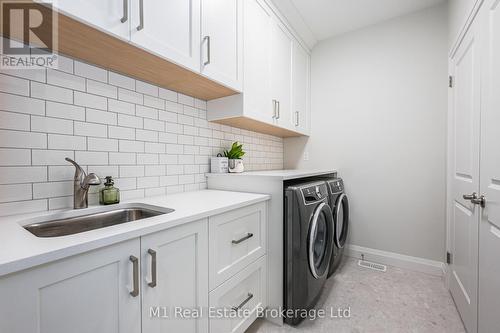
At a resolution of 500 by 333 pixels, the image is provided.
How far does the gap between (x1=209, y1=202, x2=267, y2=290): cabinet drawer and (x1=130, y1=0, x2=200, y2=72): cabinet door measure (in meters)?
0.87

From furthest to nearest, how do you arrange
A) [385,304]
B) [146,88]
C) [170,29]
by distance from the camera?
[385,304] → [146,88] → [170,29]

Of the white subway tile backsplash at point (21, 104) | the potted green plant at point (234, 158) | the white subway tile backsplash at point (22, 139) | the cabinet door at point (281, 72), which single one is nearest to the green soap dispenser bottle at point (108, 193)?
the white subway tile backsplash at point (22, 139)

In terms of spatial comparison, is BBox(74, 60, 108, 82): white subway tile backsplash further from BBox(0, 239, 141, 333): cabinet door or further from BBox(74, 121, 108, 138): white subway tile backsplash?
BBox(0, 239, 141, 333): cabinet door

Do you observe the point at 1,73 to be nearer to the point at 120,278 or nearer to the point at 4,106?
the point at 4,106

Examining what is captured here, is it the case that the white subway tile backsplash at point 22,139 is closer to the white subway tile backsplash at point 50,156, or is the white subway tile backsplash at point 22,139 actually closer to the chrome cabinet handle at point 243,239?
the white subway tile backsplash at point 50,156

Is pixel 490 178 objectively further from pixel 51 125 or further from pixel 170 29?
pixel 51 125

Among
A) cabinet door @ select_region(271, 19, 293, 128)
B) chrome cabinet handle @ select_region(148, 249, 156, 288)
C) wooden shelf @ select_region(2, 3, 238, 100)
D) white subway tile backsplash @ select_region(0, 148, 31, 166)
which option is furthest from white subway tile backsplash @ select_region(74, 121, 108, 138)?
cabinet door @ select_region(271, 19, 293, 128)

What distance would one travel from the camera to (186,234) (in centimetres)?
96

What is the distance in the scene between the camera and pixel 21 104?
3.17 feet

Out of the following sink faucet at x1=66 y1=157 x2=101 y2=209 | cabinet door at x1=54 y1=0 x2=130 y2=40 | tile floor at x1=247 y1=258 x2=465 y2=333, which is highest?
cabinet door at x1=54 y1=0 x2=130 y2=40

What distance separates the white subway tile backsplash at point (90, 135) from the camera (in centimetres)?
96

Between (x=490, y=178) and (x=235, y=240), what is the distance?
1.34 m

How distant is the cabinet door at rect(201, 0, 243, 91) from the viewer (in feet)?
4.45

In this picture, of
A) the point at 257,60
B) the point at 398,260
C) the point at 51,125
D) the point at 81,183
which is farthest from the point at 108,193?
the point at 398,260
